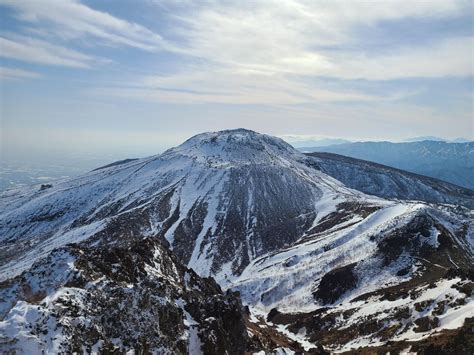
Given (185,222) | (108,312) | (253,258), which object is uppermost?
(108,312)

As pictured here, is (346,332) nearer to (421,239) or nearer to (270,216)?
(421,239)

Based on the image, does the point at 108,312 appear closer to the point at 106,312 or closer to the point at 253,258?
the point at 106,312

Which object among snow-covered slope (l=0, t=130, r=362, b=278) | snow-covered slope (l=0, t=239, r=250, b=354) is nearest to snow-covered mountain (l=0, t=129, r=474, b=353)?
snow-covered slope (l=0, t=239, r=250, b=354)

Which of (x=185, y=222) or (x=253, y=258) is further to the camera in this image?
(x=185, y=222)

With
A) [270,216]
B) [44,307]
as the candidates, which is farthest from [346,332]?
[270,216]

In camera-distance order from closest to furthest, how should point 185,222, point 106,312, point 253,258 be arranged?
1. point 106,312
2. point 253,258
3. point 185,222

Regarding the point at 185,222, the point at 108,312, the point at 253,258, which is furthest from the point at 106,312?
the point at 185,222

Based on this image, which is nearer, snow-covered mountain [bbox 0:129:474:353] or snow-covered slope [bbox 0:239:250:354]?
snow-covered slope [bbox 0:239:250:354]

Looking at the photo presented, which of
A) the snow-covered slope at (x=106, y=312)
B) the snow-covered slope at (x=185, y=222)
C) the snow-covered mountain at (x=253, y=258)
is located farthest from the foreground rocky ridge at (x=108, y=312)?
the snow-covered slope at (x=185, y=222)

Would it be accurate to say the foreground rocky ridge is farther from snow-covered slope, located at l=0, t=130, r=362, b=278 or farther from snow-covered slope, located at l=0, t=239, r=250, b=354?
snow-covered slope, located at l=0, t=130, r=362, b=278
